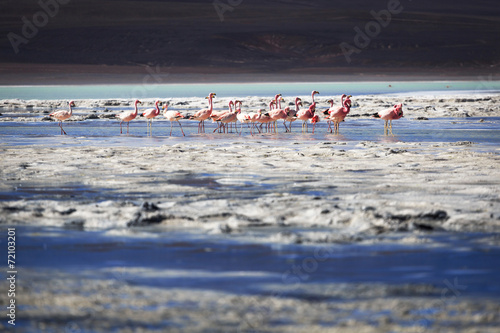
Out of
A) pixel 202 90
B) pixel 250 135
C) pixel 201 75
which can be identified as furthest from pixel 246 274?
pixel 201 75

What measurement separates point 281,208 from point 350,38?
9606cm

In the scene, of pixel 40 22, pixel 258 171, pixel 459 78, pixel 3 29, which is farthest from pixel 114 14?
pixel 258 171

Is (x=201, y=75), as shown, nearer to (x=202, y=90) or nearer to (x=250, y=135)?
(x=202, y=90)

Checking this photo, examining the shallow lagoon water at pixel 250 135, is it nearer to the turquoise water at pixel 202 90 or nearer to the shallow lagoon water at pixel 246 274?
the shallow lagoon water at pixel 246 274

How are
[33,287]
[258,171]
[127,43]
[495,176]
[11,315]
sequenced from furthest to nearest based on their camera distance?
[127,43]
[258,171]
[495,176]
[33,287]
[11,315]

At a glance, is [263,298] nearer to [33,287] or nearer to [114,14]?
[33,287]

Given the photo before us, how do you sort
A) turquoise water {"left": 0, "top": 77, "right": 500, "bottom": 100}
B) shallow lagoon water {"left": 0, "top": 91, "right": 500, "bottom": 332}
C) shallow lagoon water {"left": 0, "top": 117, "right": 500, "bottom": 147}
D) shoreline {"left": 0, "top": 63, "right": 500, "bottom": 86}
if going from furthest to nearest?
shoreline {"left": 0, "top": 63, "right": 500, "bottom": 86} < turquoise water {"left": 0, "top": 77, "right": 500, "bottom": 100} < shallow lagoon water {"left": 0, "top": 117, "right": 500, "bottom": 147} < shallow lagoon water {"left": 0, "top": 91, "right": 500, "bottom": 332}

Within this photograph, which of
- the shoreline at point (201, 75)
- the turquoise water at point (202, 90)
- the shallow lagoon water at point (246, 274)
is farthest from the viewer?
the shoreline at point (201, 75)

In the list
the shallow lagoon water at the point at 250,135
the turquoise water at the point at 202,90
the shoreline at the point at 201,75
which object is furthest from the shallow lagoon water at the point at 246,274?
the shoreline at the point at 201,75

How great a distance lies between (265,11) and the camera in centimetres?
11994

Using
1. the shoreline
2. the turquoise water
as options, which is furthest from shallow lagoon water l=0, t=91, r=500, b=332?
the shoreline

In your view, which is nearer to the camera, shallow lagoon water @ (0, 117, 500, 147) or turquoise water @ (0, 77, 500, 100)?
shallow lagoon water @ (0, 117, 500, 147)

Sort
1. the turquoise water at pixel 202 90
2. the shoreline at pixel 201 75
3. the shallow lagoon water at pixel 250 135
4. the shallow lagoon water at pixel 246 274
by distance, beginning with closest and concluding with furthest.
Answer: the shallow lagoon water at pixel 246 274 → the shallow lagoon water at pixel 250 135 → the turquoise water at pixel 202 90 → the shoreline at pixel 201 75

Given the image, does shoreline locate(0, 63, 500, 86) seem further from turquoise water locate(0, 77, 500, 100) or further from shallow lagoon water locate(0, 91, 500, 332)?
shallow lagoon water locate(0, 91, 500, 332)
